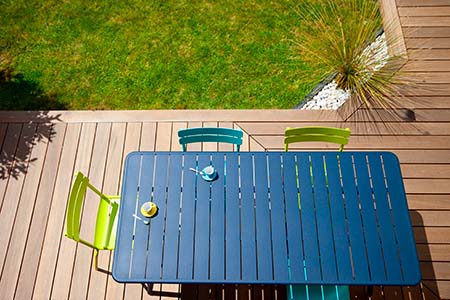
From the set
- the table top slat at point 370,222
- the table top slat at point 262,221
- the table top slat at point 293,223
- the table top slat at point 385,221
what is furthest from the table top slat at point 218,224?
the table top slat at point 385,221

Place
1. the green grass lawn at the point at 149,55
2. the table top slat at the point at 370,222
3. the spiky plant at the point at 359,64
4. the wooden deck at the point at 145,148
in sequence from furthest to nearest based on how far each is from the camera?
the green grass lawn at the point at 149,55, the spiky plant at the point at 359,64, the wooden deck at the point at 145,148, the table top slat at the point at 370,222

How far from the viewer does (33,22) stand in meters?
5.54

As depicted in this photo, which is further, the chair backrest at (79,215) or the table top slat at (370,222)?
the chair backrest at (79,215)

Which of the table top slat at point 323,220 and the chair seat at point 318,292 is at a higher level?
the table top slat at point 323,220

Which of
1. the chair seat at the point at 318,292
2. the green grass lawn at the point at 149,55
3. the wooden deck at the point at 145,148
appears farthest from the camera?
the green grass lawn at the point at 149,55

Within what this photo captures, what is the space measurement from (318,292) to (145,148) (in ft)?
7.18

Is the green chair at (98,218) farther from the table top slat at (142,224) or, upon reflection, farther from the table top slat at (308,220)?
the table top slat at (308,220)

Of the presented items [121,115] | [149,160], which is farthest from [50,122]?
[149,160]

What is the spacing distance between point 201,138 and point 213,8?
270 centimetres

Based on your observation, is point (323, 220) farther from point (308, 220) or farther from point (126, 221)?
point (126, 221)

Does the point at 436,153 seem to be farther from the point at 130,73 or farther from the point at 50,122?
the point at 50,122

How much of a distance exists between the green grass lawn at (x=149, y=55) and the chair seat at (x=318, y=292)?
2329 millimetres

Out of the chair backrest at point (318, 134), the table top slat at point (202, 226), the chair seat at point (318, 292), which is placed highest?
the chair backrest at point (318, 134)

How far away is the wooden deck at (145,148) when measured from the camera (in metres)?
3.63
